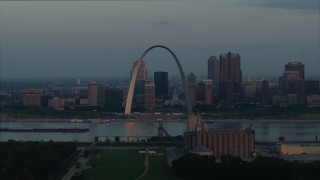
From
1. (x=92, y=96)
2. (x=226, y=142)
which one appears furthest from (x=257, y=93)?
(x=226, y=142)

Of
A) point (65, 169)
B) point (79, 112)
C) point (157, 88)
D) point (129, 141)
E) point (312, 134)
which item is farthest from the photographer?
point (157, 88)

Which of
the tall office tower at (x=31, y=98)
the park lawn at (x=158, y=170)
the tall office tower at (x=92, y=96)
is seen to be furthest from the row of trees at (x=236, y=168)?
the tall office tower at (x=92, y=96)

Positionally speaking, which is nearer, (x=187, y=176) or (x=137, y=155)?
(x=187, y=176)

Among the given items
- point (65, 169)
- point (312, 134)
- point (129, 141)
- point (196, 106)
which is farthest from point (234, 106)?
point (65, 169)

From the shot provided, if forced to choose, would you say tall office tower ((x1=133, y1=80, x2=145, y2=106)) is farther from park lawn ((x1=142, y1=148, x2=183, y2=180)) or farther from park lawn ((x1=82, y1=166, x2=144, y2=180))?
park lawn ((x1=82, y1=166, x2=144, y2=180))

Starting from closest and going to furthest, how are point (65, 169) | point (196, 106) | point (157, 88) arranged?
point (65, 169)
point (196, 106)
point (157, 88)

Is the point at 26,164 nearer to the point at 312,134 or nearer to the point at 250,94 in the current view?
the point at 312,134

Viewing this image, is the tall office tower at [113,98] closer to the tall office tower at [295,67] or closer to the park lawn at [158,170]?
the tall office tower at [295,67]
